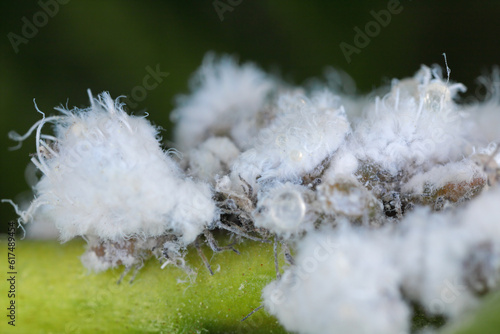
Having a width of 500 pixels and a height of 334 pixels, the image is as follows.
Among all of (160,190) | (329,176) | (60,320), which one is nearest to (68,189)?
(160,190)

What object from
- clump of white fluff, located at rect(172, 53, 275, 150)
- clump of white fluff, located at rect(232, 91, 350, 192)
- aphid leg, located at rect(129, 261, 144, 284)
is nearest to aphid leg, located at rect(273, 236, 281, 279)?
clump of white fluff, located at rect(232, 91, 350, 192)

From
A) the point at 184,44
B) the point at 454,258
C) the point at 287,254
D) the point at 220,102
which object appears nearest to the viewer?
the point at 454,258

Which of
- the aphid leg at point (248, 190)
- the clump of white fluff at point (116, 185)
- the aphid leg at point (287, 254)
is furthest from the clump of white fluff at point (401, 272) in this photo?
the clump of white fluff at point (116, 185)

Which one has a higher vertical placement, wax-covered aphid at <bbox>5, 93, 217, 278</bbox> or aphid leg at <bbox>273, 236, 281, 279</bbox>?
wax-covered aphid at <bbox>5, 93, 217, 278</bbox>

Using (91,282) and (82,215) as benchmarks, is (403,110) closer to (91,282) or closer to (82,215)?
(82,215)

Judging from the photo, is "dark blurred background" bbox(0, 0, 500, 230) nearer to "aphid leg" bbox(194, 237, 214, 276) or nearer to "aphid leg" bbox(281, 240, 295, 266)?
"aphid leg" bbox(194, 237, 214, 276)

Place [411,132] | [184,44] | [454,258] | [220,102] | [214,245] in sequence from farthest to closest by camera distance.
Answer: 1. [184,44]
2. [220,102]
3. [411,132]
4. [214,245]
5. [454,258]

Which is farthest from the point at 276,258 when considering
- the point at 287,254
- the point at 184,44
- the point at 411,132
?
the point at 184,44

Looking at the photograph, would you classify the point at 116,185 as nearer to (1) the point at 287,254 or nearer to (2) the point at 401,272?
(1) the point at 287,254

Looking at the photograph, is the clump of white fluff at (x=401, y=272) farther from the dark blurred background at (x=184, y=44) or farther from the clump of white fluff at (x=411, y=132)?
the dark blurred background at (x=184, y=44)
